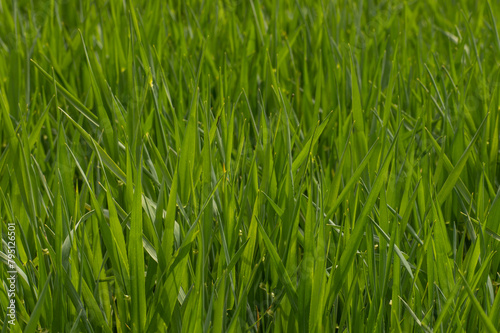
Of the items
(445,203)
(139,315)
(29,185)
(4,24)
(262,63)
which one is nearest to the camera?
(139,315)

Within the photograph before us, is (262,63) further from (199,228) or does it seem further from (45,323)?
(45,323)

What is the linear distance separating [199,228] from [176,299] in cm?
9

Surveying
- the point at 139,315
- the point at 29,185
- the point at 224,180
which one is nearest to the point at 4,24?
the point at 29,185

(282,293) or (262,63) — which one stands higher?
(262,63)

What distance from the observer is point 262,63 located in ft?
4.29

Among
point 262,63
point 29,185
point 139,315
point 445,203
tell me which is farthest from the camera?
point 262,63

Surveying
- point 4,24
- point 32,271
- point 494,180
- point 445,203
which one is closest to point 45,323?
point 32,271

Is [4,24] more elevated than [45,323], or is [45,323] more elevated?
[4,24]

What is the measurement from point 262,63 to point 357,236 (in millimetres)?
697

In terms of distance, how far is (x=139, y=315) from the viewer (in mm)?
672

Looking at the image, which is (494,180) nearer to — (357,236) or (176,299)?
(357,236)

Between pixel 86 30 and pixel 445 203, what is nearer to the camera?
pixel 445 203

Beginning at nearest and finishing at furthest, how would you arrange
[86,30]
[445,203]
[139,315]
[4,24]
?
1. [139,315]
2. [445,203]
3. [86,30]
4. [4,24]

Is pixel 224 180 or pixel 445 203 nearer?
pixel 224 180
